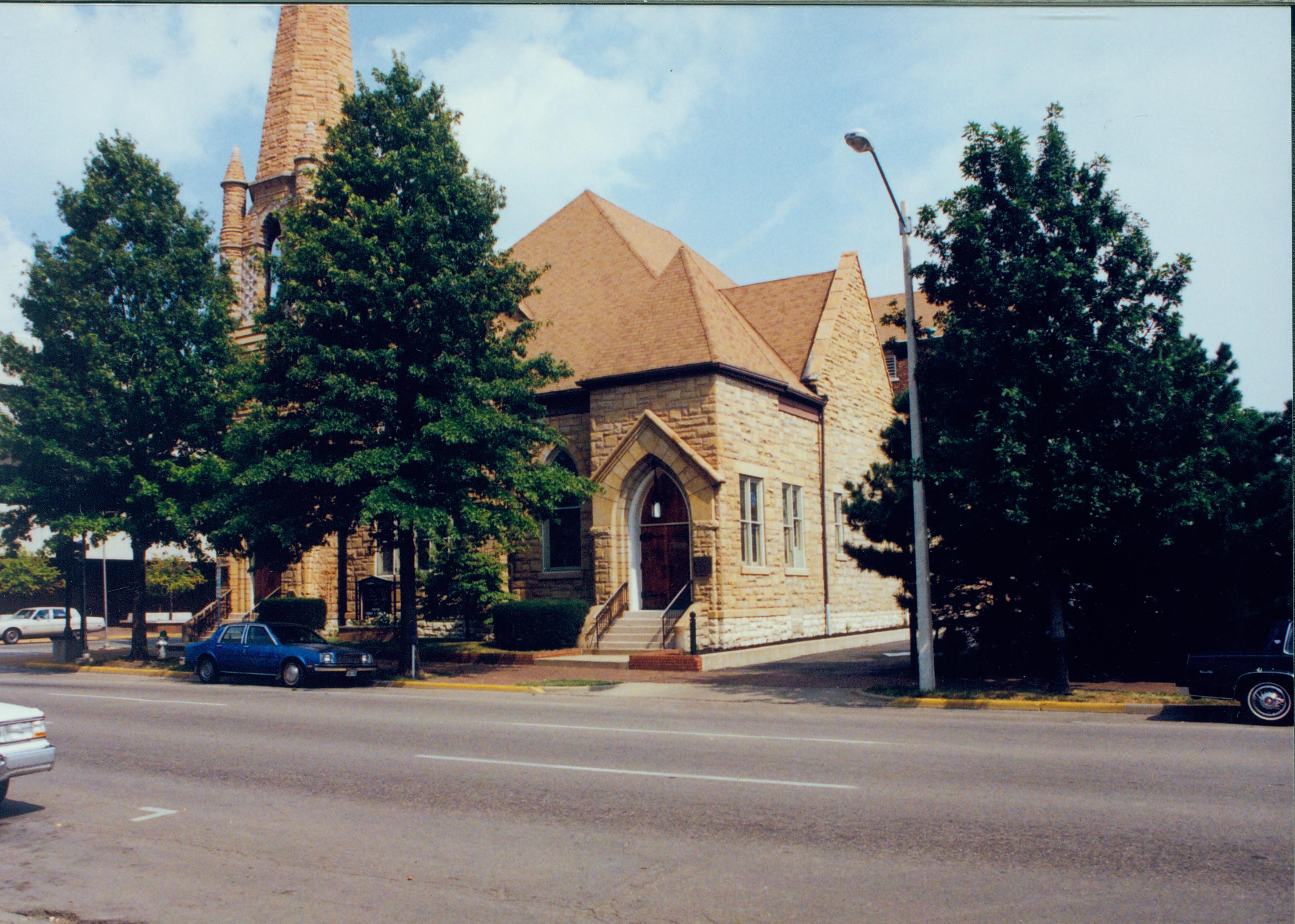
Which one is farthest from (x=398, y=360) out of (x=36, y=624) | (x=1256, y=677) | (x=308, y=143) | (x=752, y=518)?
(x=36, y=624)

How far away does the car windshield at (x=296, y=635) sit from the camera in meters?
20.9

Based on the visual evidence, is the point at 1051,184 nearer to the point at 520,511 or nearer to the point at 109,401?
the point at 520,511

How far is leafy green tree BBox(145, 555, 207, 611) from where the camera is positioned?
42.6 meters

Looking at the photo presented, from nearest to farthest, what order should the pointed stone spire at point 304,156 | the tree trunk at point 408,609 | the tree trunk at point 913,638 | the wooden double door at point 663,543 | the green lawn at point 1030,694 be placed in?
1. the green lawn at point 1030,694
2. the tree trunk at point 913,638
3. the tree trunk at point 408,609
4. the wooden double door at point 663,543
5. the pointed stone spire at point 304,156

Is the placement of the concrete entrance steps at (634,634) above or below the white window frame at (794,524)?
below

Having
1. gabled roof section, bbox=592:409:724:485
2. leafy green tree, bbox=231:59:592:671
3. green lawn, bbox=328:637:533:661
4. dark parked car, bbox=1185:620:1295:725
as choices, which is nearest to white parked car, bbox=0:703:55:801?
leafy green tree, bbox=231:59:592:671

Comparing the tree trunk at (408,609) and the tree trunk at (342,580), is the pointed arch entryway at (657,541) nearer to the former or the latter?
the tree trunk at (408,609)

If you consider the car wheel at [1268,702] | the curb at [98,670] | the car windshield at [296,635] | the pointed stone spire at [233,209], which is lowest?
the curb at [98,670]

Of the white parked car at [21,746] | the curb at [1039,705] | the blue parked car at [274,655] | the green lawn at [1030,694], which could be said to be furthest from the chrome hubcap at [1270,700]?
Answer: the blue parked car at [274,655]

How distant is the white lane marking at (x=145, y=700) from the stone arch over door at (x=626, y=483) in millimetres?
10364

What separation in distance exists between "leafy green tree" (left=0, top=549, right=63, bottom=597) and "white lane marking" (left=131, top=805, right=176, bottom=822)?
43149 mm

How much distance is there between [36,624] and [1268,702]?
47.7 meters

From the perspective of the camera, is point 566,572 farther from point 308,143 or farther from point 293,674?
point 308,143

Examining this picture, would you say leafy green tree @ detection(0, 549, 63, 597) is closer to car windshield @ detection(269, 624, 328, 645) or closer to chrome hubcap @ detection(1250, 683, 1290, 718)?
car windshield @ detection(269, 624, 328, 645)
